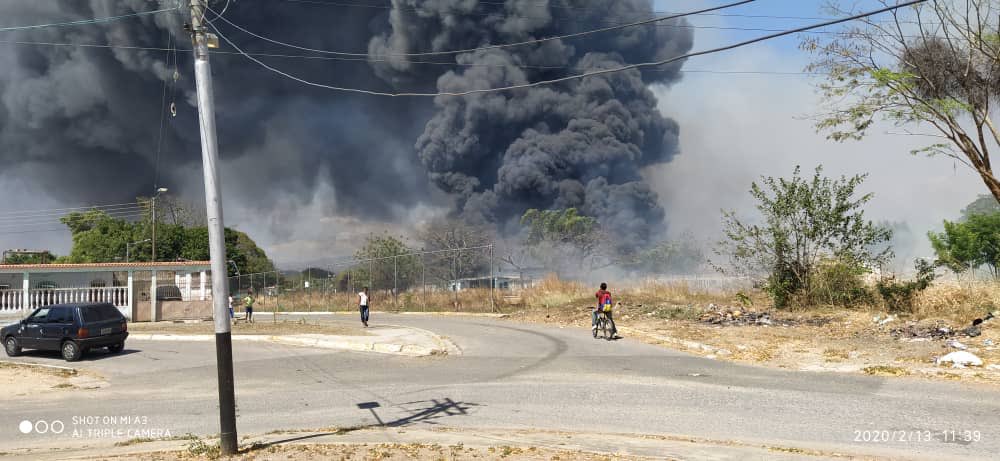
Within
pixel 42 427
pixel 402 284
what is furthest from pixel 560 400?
pixel 402 284

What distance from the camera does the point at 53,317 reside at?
1730 centimetres

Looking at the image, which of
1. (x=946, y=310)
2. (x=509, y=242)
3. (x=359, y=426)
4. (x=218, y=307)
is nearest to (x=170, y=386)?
(x=359, y=426)

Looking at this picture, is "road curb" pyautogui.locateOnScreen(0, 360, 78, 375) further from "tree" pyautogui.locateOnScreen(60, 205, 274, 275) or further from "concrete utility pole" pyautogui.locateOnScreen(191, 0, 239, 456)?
"tree" pyautogui.locateOnScreen(60, 205, 274, 275)

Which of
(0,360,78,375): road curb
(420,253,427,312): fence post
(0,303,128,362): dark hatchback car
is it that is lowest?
(0,360,78,375): road curb

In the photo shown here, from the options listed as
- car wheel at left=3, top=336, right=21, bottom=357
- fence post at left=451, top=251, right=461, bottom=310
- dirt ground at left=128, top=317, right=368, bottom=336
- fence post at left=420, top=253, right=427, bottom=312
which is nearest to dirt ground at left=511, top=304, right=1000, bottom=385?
dirt ground at left=128, top=317, right=368, bottom=336

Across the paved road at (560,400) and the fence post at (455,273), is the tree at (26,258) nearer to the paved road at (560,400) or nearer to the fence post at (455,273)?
the fence post at (455,273)

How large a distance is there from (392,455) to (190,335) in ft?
59.7

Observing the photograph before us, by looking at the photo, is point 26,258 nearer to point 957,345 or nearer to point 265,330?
point 265,330

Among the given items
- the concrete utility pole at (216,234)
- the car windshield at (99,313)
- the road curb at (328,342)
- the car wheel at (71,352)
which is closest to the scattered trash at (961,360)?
the road curb at (328,342)

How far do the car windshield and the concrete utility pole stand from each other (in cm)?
1280

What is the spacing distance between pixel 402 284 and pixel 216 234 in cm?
3061

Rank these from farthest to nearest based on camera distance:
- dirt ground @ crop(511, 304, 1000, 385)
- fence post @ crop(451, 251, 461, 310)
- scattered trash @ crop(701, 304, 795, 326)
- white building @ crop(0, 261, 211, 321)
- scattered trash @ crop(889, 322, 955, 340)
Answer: fence post @ crop(451, 251, 461, 310), white building @ crop(0, 261, 211, 321), scattered trash @ crop(701, 304, 795, 326), scattered trash @ crop(889, 322, 955, 340), dirt ground @ crop(511, 304, 1000, 385)

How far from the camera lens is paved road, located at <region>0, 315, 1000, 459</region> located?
771 cm

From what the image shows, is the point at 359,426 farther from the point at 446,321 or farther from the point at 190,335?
the point at 446,321
